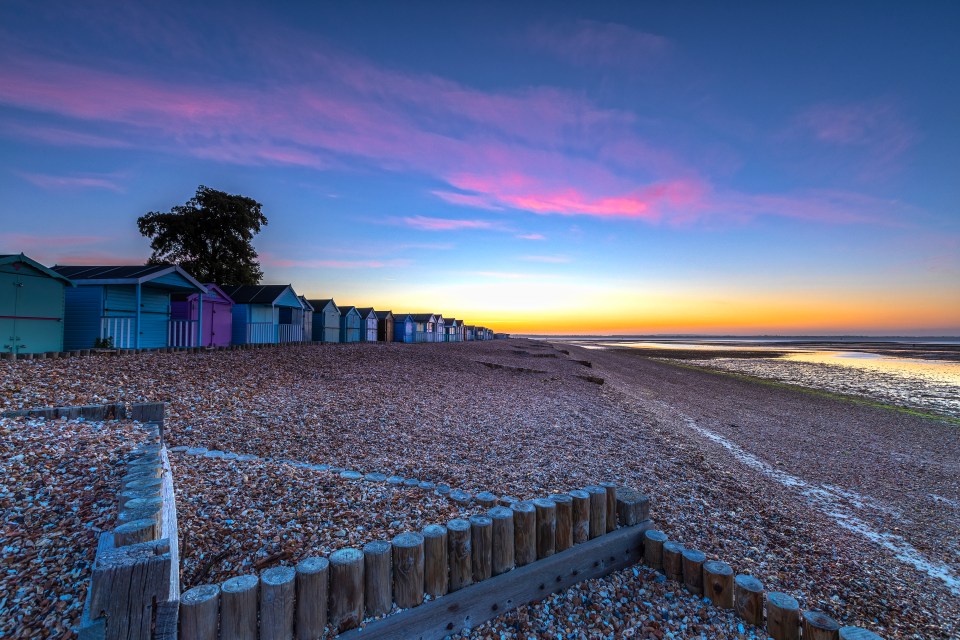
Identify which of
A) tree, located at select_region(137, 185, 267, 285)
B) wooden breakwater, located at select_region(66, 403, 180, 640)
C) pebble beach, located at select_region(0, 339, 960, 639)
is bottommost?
pebble beach, located at select_region(0, 339, 960, 639)

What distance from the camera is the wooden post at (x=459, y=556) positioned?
3.55 metres

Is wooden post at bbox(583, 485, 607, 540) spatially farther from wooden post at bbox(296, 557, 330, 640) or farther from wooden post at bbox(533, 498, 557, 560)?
wooden post at bbox(296, 557, 330, 640)

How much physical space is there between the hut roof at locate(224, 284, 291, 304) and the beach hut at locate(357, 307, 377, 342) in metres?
16.0

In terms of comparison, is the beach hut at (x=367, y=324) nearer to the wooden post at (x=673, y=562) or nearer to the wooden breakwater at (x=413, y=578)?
the wooden breakwater at (x=413, y=578)

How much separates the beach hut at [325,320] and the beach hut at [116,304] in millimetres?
17668

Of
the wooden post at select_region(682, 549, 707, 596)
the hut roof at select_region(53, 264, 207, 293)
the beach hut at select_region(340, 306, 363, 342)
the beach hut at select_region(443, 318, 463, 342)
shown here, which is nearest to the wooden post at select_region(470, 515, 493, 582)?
the wooden post at select_region(682, 549, 707, 596)

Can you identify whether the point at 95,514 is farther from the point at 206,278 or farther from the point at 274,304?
the point at 206,278

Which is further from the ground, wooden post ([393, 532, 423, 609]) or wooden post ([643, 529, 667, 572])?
wooden post ([393, 532, 423, 609])

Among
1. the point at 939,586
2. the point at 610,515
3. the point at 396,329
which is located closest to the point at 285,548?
the point at 610,515

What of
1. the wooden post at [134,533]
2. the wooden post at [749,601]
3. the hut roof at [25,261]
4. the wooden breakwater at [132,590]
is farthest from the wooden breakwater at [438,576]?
the hut roof at [25,261]

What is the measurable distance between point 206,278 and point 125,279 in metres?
21.8

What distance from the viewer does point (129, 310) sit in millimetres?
19016

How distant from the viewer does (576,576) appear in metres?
4.12

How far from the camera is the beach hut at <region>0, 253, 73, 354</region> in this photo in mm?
14383
